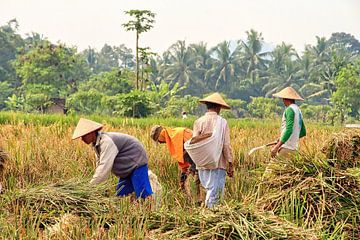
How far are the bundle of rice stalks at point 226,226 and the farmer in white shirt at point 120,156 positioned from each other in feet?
3.87

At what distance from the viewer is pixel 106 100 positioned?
66.5ft

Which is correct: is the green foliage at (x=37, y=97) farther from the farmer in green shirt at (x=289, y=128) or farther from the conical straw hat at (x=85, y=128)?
the conical straw hat at (x=85, y=128)

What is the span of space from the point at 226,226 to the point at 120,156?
6.05 ft

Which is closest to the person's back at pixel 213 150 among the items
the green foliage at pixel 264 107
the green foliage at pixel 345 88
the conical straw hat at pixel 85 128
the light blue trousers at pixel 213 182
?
the light blue trousers at pixel 213 182

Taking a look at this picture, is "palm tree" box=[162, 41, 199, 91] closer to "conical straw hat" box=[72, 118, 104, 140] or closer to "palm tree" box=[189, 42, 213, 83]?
"palm tree" box=[189, 42, 213, 83]

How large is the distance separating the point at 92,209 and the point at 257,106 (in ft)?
84.0

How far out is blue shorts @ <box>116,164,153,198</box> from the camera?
13.8 ft

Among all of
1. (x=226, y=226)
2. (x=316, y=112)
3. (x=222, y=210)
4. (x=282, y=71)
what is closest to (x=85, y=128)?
(x=222, y=210)

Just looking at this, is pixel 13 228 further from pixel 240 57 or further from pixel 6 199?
pixel 240 57

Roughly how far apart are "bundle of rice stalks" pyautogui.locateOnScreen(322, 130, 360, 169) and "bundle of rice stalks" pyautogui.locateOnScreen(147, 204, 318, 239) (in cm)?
160

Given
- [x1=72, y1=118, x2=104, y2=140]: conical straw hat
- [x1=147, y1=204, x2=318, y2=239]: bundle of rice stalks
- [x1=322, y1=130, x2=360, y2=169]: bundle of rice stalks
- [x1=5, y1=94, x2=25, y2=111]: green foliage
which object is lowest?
[x1=5, y1=94, x2=25, y2=111]: green foliage

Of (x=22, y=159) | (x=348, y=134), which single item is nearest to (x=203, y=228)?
(x=348, y=134)

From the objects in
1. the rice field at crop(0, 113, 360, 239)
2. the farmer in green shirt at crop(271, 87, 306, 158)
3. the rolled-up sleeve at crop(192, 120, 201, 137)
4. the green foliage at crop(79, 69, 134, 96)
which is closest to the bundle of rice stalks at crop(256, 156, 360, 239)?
the rice field at crop(0, 113, 360, 239)

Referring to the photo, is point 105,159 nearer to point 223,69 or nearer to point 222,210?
point 222,210
